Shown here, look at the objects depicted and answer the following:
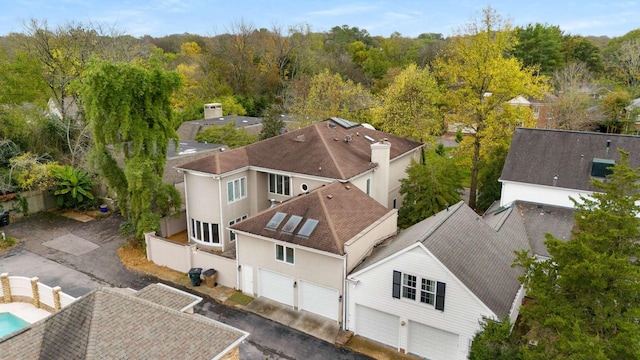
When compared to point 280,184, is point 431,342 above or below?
below

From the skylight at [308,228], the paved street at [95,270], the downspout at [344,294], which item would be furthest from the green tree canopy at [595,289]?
the skylight at [308,228]

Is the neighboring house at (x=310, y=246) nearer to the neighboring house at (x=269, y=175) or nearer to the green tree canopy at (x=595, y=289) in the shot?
the neighboring house at (x=269, y=175)

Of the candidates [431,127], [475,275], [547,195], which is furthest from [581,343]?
[431,127]

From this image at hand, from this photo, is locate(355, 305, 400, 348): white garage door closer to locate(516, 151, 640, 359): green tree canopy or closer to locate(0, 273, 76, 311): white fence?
locate(516, 151, 640, 359): green tree canopy

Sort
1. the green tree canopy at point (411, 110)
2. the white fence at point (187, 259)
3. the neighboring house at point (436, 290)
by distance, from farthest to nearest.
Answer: the green tree canopy at point (411, 110), the white fence at point (187, 259), the neighboring house at point (436, 290)

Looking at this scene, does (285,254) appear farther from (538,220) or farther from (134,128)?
(538,220)

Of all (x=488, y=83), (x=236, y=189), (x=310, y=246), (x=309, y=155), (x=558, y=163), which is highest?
(x=488, y=83)

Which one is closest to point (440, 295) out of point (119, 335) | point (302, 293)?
point (302, 293)
